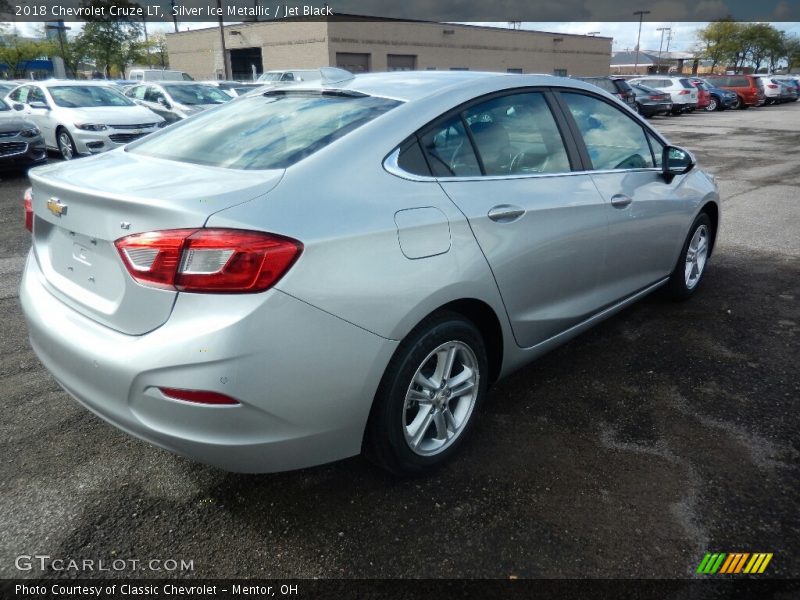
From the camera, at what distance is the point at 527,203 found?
291 centimetres

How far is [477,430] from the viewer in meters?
3.13

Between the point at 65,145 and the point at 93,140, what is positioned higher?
the point at 93,140

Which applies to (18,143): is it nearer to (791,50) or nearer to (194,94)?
(194,94)

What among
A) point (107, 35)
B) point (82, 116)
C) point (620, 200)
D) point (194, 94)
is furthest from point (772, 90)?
point (107, 35)

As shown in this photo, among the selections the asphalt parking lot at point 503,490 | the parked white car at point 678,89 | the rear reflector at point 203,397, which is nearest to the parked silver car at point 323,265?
the rear reflector at point 203,397

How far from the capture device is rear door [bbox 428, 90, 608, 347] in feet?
8.87

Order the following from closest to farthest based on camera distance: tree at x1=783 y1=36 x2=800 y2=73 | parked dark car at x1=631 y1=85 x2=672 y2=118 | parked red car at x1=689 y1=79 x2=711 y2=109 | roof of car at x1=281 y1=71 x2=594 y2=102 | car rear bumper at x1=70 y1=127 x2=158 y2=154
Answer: roof of car at x1=281 y1=71 x2=594 y2=102 < car rear bumper at x1=70 y1=127 x2=158 y2=154 < parked dark car at x1=631 y1=85 x2=672 y2=118 < parked red car at x1=689 y1=79 x2=711 y2=109 < tree at x1=783 y1=36 x2=800 y2=73

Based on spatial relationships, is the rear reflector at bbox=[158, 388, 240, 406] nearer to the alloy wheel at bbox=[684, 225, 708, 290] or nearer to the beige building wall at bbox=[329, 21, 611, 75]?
the alloy wheel at bbox=[684, 225, 708, 290]

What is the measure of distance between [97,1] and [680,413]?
171ft

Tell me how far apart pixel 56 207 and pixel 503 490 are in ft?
6.99

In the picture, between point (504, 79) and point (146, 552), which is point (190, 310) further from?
point (504, 79)

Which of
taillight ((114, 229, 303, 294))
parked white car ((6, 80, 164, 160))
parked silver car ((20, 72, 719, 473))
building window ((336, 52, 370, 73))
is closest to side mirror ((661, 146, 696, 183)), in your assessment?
parked silver car ((20, 72, 719, 473))

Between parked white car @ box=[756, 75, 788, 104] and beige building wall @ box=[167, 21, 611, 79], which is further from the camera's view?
beige building wall @ box=[167, 21, 611, 79]

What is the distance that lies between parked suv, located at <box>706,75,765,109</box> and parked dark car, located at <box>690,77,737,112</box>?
846mm
